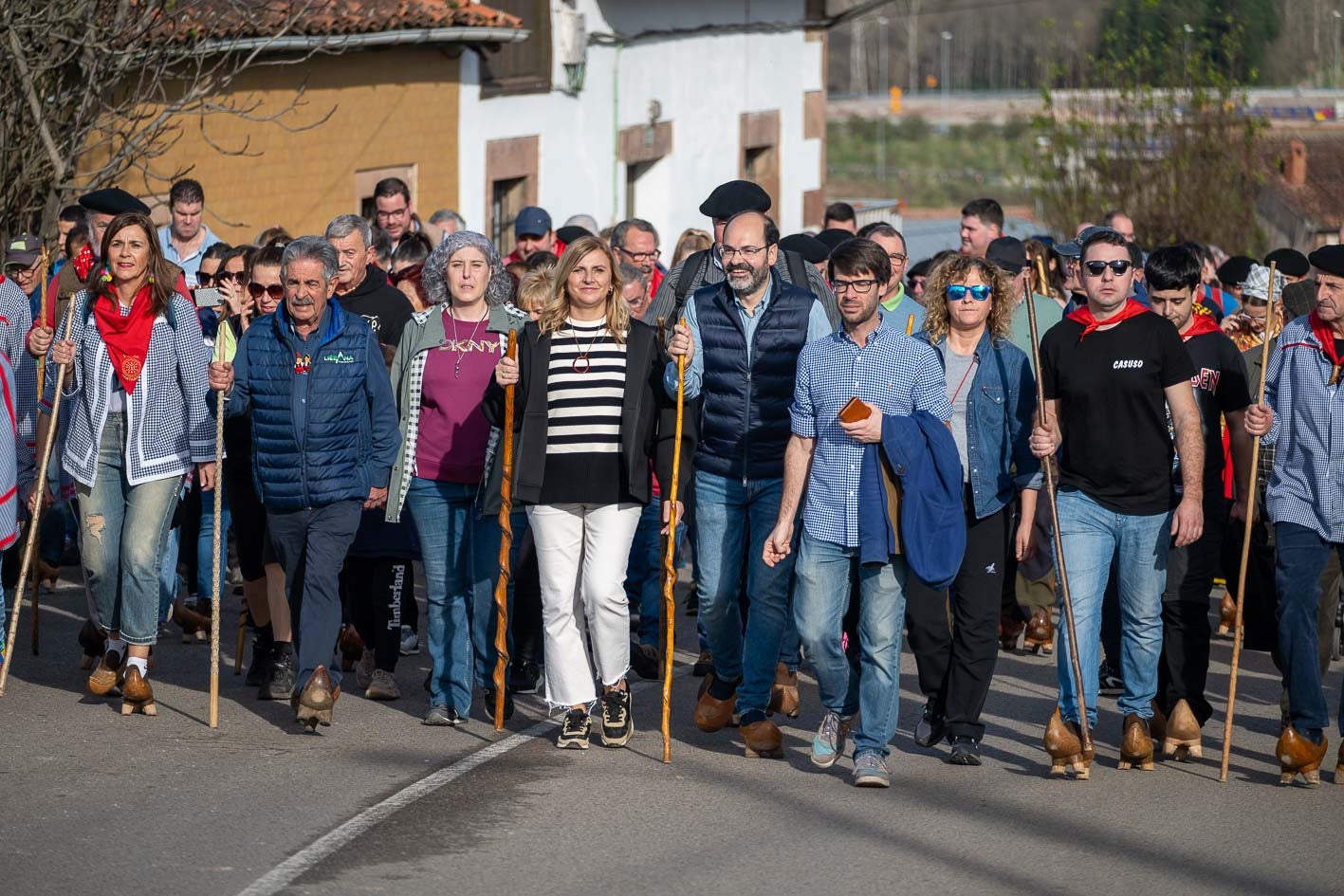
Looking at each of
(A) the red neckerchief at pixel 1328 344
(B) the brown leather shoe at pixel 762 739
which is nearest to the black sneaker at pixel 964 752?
(B) the brown leather shoe at pixel 762 739

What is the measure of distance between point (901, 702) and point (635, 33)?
14.5 meters

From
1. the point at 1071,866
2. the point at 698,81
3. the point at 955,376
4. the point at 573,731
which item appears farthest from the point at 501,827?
the point at 698,81

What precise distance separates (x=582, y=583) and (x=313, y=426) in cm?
129

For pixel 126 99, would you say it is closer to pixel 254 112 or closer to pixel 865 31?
pixel 254 112

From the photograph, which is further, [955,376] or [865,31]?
[865,31]

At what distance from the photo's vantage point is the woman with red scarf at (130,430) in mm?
8641

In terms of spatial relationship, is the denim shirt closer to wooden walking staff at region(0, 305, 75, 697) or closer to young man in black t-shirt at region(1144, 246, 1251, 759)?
young man in black t-shirt at region(1144, 246, 1251, 759)

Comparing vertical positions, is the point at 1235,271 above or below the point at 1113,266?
below

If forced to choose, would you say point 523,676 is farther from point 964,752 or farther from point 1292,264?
point 1292,264

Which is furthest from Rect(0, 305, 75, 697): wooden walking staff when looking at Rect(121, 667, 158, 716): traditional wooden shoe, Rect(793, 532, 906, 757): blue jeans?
Rect(793, 532, 906, 757): blue jeans

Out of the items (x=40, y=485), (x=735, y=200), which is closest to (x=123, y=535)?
(x=40, y=485)

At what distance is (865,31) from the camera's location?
11044cm

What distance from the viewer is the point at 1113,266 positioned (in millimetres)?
7871

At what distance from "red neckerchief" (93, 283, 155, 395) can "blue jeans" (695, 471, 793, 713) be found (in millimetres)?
2414
